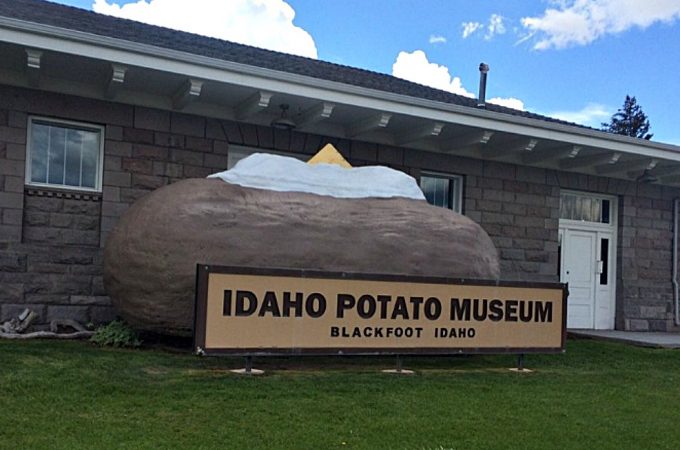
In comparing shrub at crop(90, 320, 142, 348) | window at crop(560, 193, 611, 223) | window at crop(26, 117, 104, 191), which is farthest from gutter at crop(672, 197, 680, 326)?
window at crop(26, 117, 104, 191)

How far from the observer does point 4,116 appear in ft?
27.0

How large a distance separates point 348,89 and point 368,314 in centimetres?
373

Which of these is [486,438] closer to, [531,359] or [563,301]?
[563,301]

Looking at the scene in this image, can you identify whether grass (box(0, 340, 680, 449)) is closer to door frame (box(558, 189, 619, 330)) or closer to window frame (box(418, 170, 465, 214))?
window frame (box(418, 170, 465, 214))

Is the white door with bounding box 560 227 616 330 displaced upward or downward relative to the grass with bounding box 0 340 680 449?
upward

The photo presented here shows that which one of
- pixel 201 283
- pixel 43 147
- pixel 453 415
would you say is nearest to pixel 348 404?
pixel 453 415

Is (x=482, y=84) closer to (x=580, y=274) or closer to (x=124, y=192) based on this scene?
(x=580, y=274)

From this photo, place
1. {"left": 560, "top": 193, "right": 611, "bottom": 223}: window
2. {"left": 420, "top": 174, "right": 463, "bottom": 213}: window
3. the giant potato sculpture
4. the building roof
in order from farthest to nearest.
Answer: {"left": 560, "top": 193, "right": 611, "bottom": 223}: window < {"left": 420, "top": 174, "right": 463, "bottom": 213}: window < the building roof < the giant potato sculpture

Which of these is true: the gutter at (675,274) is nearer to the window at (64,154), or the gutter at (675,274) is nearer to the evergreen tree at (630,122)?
the window at (64,154)

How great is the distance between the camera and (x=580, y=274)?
42.4 feet

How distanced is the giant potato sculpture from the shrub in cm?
A: 42

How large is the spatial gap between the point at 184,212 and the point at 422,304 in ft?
8.49

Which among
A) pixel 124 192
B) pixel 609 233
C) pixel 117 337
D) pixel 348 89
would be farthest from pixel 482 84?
pixel 117 337

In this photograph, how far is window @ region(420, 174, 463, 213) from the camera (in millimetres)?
11500
